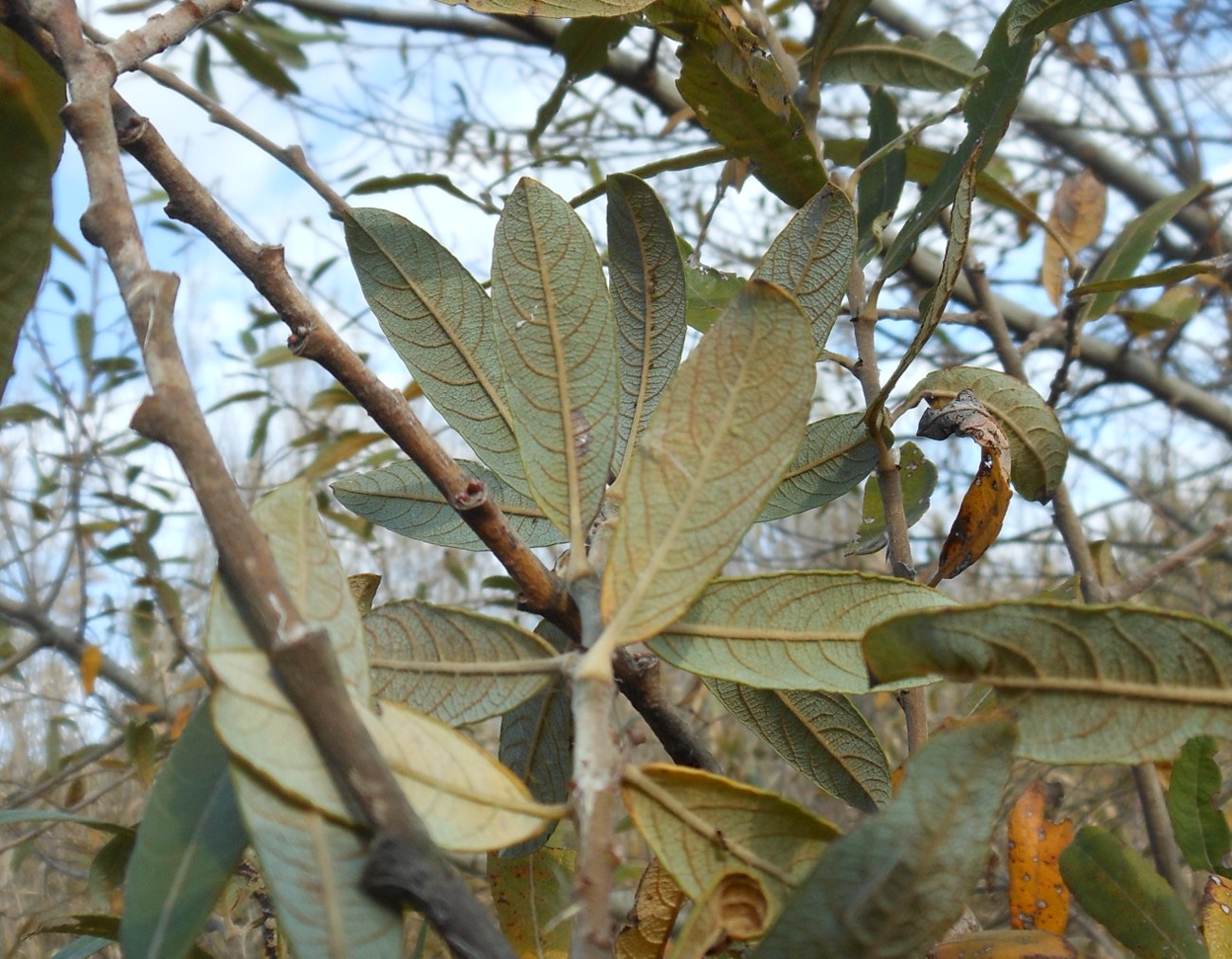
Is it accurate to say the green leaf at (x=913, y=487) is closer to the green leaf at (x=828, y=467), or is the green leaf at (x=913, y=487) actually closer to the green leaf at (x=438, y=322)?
the green leaf at (x=828, y=467)

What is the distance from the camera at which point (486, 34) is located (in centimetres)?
196

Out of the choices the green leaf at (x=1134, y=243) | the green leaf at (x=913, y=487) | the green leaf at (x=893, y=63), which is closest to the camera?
the green leaf at (x=913, y=487)

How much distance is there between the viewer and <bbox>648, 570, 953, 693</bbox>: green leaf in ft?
1.28

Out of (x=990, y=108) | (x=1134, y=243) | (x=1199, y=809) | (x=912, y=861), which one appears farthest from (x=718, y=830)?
(x=1134, y=243)

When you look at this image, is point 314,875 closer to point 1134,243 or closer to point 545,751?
point 545,751

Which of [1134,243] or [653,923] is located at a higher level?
[1134,243]

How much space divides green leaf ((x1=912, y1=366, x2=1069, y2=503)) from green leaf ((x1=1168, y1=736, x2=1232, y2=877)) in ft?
0.61

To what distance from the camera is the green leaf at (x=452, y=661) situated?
1.25ft

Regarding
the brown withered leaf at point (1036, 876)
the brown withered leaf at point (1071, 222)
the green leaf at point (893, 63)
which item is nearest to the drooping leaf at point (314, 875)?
the brown withered leaf at point (1036, 876)

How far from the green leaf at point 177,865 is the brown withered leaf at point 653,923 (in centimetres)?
21

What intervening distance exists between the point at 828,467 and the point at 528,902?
11.9 inches

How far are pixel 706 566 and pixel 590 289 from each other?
16cm

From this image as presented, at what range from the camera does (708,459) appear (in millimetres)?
349

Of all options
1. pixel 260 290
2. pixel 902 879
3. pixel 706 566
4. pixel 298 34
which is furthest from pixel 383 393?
pixel 298 34
